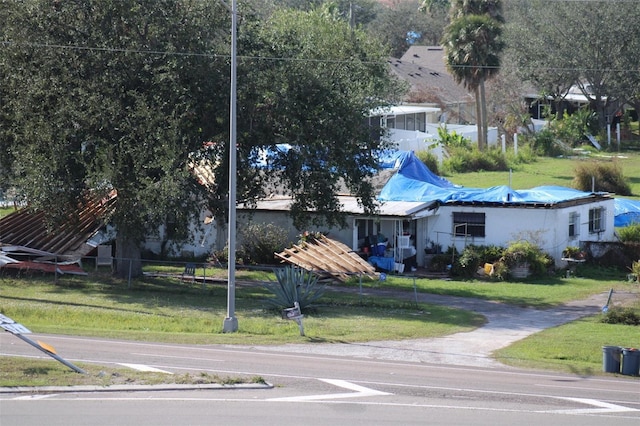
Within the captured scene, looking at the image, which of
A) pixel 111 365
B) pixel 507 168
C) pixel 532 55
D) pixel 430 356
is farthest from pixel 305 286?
pixel 532 55

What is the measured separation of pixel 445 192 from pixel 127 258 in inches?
535

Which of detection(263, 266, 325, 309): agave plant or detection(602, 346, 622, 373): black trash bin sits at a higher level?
detection(263, 266, 325, 309): agave plant

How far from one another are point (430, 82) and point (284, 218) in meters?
43.7

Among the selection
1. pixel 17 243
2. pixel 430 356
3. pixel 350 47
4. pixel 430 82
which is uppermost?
pixel 430 82

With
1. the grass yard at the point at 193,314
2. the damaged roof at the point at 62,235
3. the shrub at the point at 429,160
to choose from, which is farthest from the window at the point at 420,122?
the damaged roof at the point at 62,235

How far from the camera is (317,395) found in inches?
664

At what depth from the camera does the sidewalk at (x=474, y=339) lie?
23.4 metres

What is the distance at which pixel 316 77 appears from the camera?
107 ft

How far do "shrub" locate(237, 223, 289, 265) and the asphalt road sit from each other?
14.9 metres

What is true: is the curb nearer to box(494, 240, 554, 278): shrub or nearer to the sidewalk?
the sidewalk

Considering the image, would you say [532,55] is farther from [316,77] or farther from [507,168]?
[316,77]

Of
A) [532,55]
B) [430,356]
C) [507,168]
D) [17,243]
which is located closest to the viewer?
[430,356]

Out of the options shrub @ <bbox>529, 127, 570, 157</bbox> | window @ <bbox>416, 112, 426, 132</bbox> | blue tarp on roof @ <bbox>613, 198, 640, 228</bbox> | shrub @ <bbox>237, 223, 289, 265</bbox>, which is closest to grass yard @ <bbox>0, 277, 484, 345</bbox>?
shrub @ <bbox>237, 223, 289, 265</bbox>

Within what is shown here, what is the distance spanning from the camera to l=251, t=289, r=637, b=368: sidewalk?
23.4 meters
